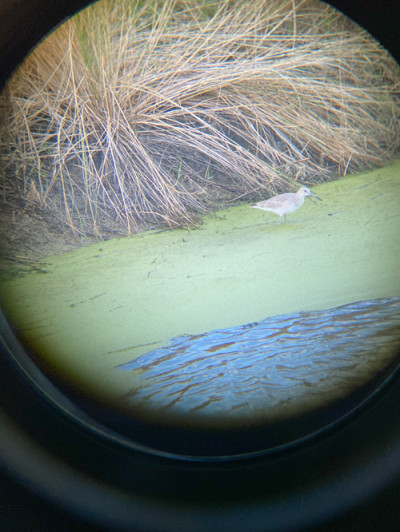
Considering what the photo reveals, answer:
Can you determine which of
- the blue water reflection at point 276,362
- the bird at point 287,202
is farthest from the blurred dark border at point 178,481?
the bird at point 287,202

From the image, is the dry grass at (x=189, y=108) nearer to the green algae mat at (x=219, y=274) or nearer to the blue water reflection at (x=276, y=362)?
the green algae mat at (x=219, y=274)

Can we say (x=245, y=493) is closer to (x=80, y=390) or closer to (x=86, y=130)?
(x=80, y=390)

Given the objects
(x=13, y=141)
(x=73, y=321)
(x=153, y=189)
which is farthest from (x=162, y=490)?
(x=13, y=141)

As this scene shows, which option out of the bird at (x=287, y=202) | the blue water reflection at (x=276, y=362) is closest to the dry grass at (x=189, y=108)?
the bird at (x=287, y=202)

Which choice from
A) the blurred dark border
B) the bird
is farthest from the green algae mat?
the blurred dark border

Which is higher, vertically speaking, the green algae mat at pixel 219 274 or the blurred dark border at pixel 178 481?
the green algae mat at pixel 219 274

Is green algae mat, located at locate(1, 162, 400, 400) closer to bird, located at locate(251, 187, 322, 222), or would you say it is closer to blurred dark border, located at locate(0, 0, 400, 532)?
bird, located at locate(251, 187, 322, 222)

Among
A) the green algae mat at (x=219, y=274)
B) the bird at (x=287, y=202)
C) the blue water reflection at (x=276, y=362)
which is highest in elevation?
the bird at (x=287, y=202)

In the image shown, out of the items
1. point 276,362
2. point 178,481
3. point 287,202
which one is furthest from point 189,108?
point 178,481
